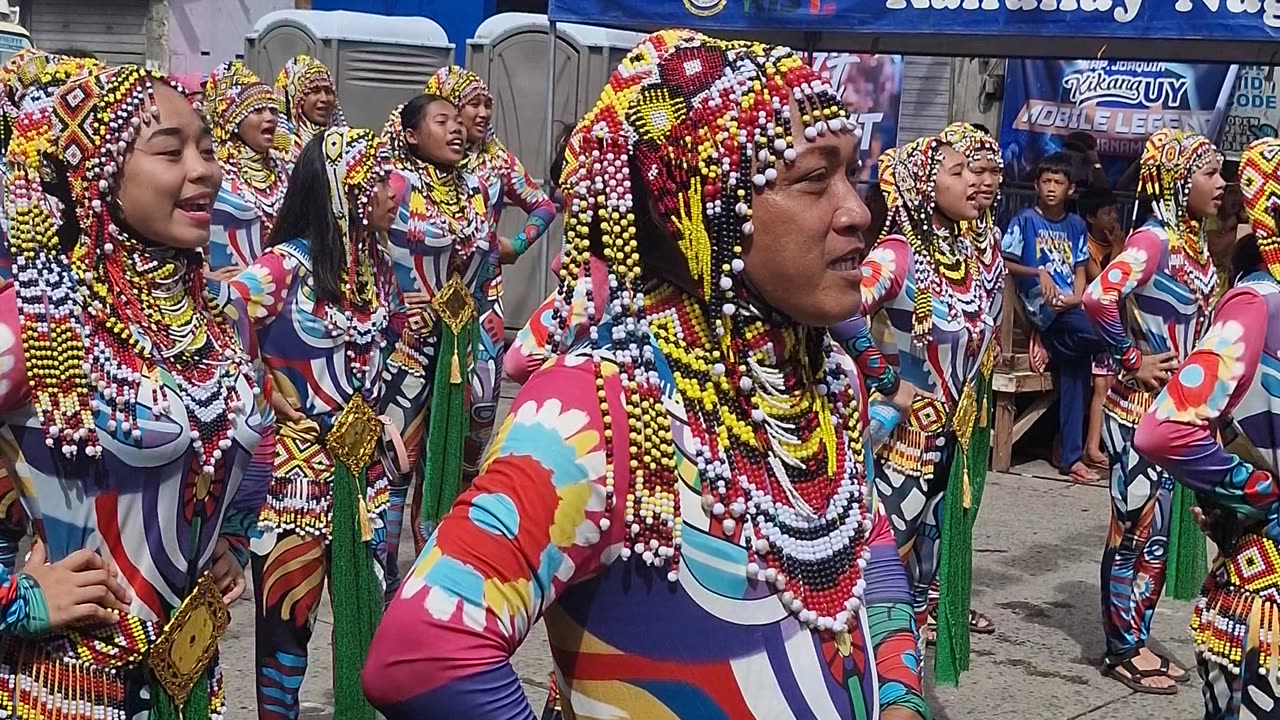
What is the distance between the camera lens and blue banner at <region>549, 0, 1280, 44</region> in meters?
6.98

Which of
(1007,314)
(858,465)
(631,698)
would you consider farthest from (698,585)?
(1007,314)

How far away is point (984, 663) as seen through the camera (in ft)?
21.1

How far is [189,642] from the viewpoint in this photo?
3.12 metres

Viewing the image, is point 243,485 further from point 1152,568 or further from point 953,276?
point 1152,568

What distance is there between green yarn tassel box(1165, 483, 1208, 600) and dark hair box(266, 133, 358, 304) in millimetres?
3768

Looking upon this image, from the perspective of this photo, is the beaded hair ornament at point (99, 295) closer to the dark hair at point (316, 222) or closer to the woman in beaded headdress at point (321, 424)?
the woman in beaded headdress at point (321, 424)

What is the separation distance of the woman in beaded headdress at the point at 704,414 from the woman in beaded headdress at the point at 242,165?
558 cm

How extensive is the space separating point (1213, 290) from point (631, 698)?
16.9 ft

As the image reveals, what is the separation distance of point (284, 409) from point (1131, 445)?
3.34 meters

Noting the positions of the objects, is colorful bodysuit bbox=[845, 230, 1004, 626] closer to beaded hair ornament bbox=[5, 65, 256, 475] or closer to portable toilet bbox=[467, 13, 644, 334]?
beaded hair ornament bbox=[5, 65, 256, 475]

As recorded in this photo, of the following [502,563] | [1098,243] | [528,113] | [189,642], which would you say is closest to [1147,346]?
[1098,243]

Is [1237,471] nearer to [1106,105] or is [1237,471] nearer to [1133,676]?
[1133,676]

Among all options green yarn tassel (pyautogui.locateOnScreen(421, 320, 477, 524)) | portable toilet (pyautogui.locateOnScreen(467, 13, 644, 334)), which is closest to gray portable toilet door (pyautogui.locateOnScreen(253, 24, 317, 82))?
portable toilet (pyautogui.locateOnScreen(467, 13, 644, 334))

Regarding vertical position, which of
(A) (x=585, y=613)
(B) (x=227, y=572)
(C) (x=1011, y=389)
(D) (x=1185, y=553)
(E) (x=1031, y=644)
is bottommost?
(E) (x=1031, y=644)
